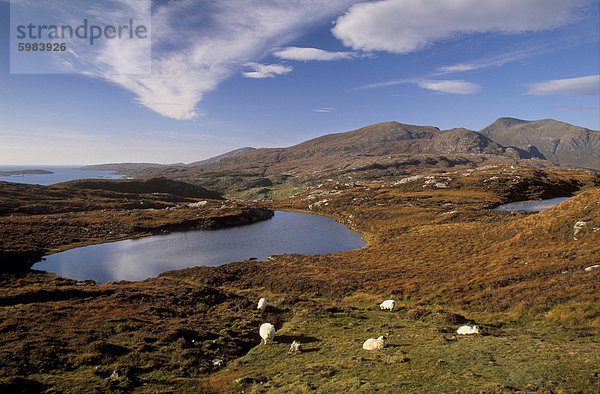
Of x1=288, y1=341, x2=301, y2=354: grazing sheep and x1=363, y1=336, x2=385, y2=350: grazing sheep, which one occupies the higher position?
x1=363, y1=336, x2=385, y2=350: grazing sheep

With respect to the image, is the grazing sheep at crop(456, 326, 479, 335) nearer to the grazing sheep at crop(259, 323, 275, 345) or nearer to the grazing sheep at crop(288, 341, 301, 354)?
the grazing sheep at crop(288, 341, 301, 354)

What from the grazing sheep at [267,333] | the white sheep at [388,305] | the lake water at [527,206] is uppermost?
the lake water at [527,206]

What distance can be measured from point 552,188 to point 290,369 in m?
191

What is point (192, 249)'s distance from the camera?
81750 millimetres

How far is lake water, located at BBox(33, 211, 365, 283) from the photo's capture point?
63875 millimetres

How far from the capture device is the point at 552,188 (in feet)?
489

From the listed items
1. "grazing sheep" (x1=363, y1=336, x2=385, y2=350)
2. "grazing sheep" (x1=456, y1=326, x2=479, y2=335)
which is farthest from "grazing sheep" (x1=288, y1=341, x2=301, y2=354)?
"grazing sheep" (x1=456, y1=326, x2=479, y2=335)

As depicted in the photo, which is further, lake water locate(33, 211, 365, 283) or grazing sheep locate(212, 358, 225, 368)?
lake water locate(33, 211, 365, 283)

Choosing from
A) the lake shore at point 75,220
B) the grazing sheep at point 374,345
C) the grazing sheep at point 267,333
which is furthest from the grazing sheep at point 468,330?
the lake shore at point 75,220

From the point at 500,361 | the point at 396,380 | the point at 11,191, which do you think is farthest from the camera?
the point at 11,191

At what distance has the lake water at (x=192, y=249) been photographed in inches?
2515

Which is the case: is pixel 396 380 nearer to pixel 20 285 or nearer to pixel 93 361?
pixel 93 361

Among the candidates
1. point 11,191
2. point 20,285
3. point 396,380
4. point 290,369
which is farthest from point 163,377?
point 11,191

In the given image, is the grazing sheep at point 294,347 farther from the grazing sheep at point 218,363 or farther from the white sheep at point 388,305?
the white sheep at point 388,305
